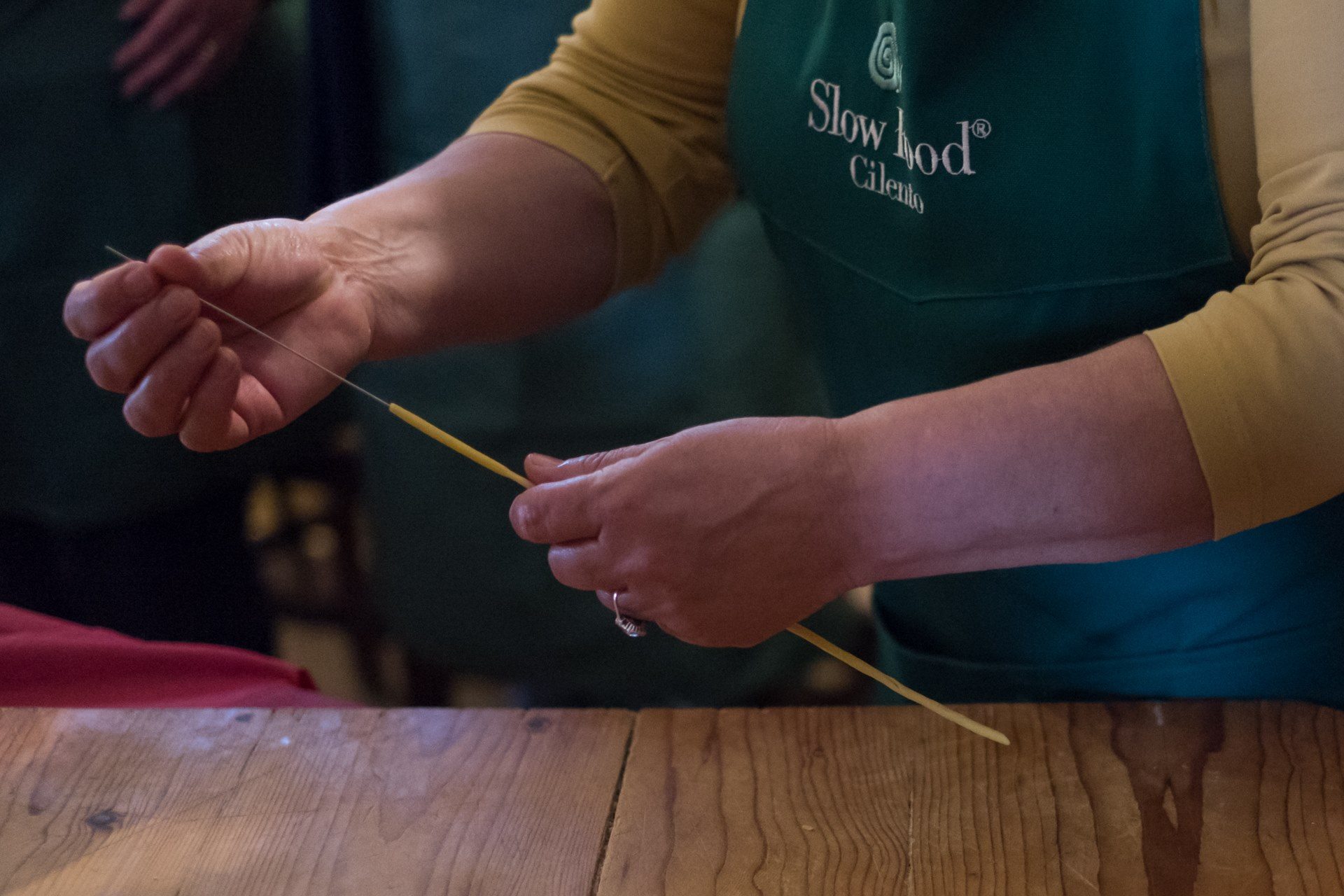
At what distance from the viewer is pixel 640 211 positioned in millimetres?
1076

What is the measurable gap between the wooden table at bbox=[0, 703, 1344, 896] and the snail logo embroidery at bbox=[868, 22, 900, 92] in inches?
17.2

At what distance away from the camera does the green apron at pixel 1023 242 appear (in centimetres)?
81

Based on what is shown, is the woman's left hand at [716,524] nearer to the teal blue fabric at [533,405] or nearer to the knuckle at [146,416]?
the knuckle at [146,416]

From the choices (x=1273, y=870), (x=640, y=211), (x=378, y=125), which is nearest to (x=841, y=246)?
(x=640, y=211)

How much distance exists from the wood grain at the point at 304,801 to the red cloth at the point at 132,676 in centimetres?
8

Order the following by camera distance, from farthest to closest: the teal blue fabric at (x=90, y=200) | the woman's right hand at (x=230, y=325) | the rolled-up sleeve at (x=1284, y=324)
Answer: the teal blue fabric at (x=90, y=200), the woman's right hand at (x=230, y=325), the rolled-up sleeve at (x=1284, y=324)

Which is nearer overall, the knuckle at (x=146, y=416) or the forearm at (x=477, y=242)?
the knuckle at (x=146, y=416)

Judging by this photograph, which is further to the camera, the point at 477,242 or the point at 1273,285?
the point at 477,242

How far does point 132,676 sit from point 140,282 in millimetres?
372

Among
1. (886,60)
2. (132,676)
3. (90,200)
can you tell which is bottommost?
(132,676)

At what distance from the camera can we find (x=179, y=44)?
64.1 inches

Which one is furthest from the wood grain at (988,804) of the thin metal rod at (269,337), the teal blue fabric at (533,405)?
the teal blue fabric at (533,405)

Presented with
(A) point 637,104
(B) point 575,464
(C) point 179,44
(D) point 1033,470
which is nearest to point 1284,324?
(D) point 1033,470

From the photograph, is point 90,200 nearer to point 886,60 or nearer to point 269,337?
point 269,337
